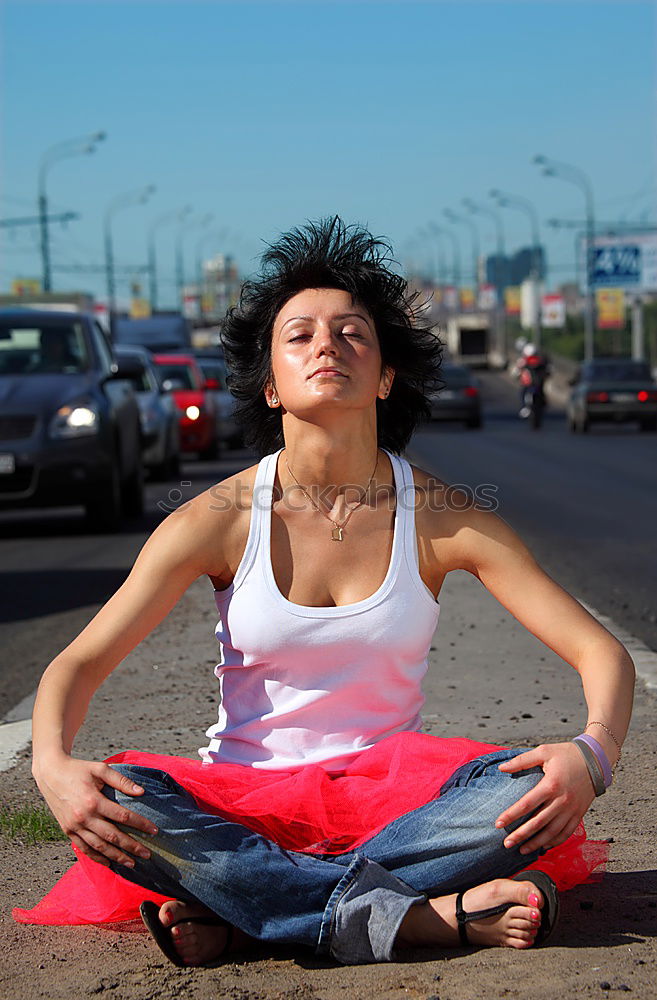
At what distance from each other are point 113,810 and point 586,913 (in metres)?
1.14

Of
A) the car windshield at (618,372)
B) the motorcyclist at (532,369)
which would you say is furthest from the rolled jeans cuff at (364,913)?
the car windshield at (618,372)

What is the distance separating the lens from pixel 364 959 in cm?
333

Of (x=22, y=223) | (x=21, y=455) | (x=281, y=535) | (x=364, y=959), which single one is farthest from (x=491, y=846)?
(x=22, y=223)

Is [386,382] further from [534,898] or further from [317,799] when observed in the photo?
[534,898]

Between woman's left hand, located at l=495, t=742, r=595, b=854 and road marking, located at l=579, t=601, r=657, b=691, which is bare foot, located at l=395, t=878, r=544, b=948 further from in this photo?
road marking, located at l=579, t=601, r=657, b=691

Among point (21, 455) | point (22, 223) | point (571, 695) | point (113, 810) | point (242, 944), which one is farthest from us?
point (22, 223)

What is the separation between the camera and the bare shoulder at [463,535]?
3611 millimetres

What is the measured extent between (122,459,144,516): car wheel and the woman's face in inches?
468

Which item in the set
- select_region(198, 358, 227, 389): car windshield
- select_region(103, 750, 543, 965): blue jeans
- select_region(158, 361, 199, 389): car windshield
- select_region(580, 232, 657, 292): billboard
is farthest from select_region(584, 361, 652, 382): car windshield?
select_region(580, 232, 657, 292): billboard

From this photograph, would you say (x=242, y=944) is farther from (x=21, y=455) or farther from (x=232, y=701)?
(x=21, y=455)

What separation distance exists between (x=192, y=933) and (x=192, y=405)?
2324 centimetres

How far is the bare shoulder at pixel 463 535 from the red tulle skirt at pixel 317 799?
0.40 meters

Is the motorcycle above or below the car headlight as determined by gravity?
below

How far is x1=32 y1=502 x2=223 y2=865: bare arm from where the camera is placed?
10.4 ft
